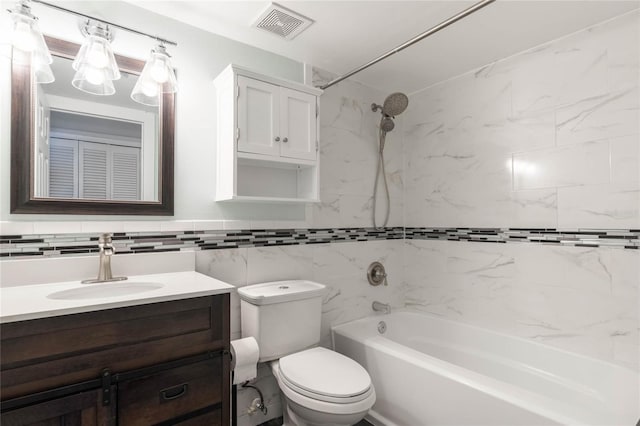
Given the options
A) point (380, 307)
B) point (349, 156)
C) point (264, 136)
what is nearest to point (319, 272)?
point (380, 307)

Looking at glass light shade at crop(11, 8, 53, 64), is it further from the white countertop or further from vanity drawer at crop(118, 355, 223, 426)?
vanity drawer at crop(118, 355, 223, 426)

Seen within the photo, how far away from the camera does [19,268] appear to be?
1382 millimetres

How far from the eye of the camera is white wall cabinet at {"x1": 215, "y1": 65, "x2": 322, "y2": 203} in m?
1.81

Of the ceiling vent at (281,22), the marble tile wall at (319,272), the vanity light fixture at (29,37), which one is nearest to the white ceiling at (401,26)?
the ceiling vent at (281,22)

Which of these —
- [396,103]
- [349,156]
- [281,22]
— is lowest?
[349,156]

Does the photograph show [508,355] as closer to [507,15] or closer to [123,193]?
[507,15]

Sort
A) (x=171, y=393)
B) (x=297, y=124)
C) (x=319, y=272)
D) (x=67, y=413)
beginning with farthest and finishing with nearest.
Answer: (x=319, y=272)
(x=297, y=124)
(x=171, y=393)
(x=67, y=413)

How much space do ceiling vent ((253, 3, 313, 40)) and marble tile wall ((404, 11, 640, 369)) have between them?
133 cm

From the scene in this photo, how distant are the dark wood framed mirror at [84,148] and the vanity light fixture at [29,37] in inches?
2.6

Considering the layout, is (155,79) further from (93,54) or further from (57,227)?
(57,227)

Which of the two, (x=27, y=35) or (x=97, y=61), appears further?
(x=97, y=61)

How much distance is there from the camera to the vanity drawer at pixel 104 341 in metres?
1.00

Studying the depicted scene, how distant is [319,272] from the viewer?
234 centimetres

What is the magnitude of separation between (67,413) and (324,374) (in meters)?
1.02
